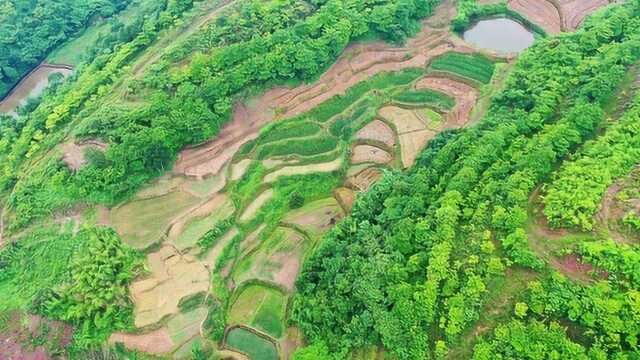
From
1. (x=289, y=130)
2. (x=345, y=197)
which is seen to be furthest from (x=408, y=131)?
(x=289, y=130)

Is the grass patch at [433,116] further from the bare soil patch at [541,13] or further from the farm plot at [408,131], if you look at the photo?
the bare soil patch at [541,13]

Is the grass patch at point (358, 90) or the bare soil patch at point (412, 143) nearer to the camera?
the bare soil patch at point (412, 143)

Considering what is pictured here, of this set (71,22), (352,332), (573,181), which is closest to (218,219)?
(352,332)

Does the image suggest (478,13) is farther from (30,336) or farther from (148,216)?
(30,336)

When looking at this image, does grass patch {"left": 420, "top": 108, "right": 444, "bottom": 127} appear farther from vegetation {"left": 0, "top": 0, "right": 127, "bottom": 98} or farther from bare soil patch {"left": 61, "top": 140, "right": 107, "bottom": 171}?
vegetation {"left": 0, "top": 0, "right": 127, "bottom": 98}

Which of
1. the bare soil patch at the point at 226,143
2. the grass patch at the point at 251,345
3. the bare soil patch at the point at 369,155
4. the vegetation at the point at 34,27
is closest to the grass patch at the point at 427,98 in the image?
the bare soil patch at the point at 369,155

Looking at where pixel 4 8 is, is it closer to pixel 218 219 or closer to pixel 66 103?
pixel 66 103

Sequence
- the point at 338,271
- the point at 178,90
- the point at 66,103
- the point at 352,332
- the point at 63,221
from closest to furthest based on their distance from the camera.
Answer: the point at 352,332
the point at 338,271
the point at 63,221
the point at 178,90
the point at 66,103
